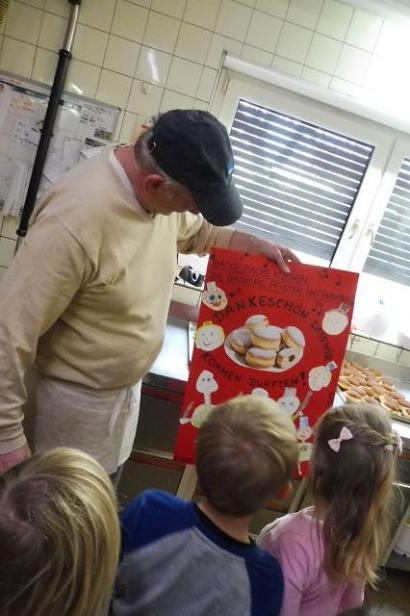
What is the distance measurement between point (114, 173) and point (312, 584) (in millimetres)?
916

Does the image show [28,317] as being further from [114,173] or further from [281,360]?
[281,360]

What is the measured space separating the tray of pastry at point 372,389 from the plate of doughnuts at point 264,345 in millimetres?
596

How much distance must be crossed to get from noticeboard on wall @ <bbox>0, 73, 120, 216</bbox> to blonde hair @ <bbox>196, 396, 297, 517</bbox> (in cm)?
147

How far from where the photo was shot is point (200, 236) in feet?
4.35

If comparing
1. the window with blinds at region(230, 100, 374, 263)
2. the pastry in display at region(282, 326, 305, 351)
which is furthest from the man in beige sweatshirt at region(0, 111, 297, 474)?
the window with blinds at region(230, 100, 374, 263)

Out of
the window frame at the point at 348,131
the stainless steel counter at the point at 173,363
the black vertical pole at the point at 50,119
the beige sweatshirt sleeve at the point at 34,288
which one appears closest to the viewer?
the beige sweatshirt sleeve at the point at 34,288

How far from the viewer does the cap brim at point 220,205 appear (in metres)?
0.92

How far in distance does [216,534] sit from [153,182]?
2.13 ft

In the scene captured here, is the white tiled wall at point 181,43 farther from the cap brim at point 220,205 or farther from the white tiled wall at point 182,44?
the cap brim at point 220,205

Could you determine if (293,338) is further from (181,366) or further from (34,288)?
(34,288)

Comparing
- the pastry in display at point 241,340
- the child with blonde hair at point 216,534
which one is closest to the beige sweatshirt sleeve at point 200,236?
the pastry in display at point 241,340

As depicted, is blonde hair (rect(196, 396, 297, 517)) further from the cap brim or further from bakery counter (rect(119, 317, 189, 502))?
bakery counter (rect(119, 317, 189, 502))

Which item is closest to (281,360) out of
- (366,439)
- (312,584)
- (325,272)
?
(325,272)

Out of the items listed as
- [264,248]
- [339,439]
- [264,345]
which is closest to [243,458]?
[339,439]
